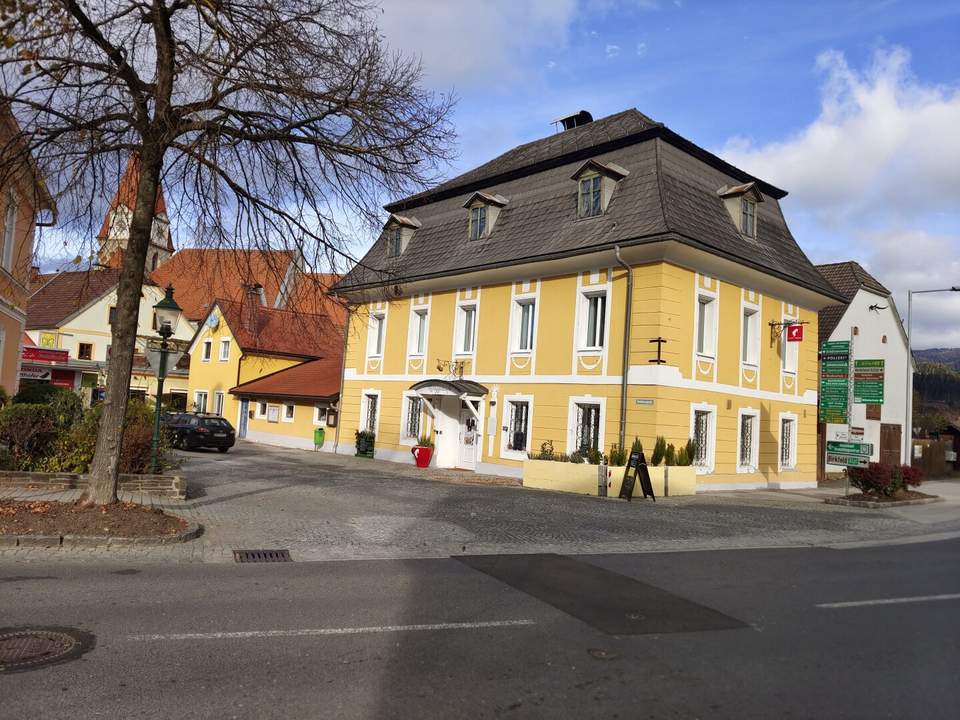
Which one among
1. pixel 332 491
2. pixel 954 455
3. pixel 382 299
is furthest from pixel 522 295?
pixel 954 455

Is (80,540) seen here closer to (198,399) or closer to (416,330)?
(416,330)

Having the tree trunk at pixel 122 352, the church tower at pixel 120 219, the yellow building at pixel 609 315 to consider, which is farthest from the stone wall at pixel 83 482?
the yellow building at pixel 609 315

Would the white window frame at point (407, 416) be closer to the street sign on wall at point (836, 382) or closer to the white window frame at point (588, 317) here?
the white window frame at point (588, 317)

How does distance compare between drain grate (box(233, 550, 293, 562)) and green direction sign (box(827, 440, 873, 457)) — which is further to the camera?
green direction sign (box(827, 440, 873, 457))

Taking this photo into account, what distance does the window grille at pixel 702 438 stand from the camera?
21281 millimetres

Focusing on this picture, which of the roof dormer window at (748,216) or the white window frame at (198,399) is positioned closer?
the roof dormer window at (748,216)

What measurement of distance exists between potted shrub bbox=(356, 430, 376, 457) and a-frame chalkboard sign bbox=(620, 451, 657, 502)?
1307 cm

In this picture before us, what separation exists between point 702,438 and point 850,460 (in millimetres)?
3770

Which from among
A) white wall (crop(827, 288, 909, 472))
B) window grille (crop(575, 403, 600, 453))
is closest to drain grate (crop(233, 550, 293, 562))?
window grille (crop(575, 403, 600, 453))

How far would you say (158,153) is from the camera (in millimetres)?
10422

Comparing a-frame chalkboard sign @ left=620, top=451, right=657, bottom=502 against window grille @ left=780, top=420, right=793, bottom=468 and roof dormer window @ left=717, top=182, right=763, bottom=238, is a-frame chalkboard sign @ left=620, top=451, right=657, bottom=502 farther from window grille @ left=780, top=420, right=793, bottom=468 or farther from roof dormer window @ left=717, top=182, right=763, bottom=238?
window grille @ left=780, top=420, right=793, bottom=468

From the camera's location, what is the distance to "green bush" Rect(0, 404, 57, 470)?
13719 millimetres

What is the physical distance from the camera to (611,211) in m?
21.2

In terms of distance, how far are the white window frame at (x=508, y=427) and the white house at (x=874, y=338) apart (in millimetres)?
13225
